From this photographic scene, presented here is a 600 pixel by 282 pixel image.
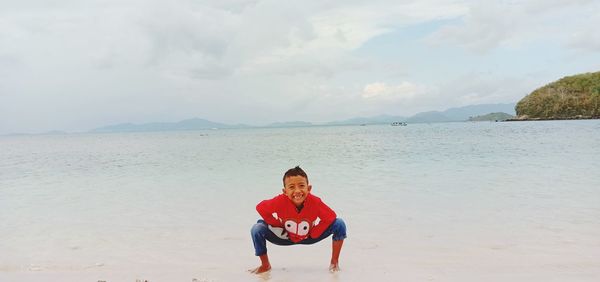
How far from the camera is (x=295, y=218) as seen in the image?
200 inches

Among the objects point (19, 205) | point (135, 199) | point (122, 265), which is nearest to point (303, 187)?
point (122, 265)

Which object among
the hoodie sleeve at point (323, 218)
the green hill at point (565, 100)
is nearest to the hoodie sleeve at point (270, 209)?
the hoodie sleeve at point (323, 218)

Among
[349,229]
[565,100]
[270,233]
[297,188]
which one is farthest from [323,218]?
[565,100]

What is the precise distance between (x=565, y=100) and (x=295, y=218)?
15821cm

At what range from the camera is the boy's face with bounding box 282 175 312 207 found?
489 cm

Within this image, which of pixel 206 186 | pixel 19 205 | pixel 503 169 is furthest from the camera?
pixel 503 169

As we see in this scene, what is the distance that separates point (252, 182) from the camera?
15109 millimetres

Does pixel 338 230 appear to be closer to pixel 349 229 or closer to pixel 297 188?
pixel 297 188

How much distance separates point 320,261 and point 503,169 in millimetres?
12300

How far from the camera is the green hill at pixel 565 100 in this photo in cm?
13862

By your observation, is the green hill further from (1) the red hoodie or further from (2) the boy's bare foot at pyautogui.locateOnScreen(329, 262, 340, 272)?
(1) the red hoodie

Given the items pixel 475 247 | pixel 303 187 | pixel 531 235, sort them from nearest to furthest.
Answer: pixel 303 187
pixel 475 247
pixel 531 235

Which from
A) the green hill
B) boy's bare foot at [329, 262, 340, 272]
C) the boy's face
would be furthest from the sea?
the green hill

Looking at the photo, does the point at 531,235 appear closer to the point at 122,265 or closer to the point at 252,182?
the point at 122,265
